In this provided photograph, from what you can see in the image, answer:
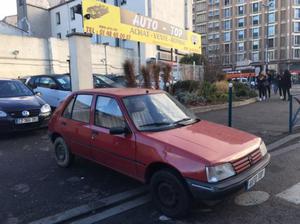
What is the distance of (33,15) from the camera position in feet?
149

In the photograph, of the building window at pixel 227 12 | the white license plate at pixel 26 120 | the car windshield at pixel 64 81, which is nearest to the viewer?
the white license plate at pixel 26 120

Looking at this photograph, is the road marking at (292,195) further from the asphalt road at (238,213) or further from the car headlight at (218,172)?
the car headlight at (218,172)

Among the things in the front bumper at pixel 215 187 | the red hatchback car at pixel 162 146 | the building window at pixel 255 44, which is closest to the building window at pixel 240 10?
the building window at pixel 255 44

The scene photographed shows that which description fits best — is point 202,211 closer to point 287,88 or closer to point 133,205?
point 133,205

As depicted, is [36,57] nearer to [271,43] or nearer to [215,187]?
[215,187]

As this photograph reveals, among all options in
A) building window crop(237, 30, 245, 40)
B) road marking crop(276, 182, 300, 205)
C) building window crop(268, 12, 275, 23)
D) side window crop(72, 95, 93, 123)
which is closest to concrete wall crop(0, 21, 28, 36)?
side window crop(72, 95, 93, 123)

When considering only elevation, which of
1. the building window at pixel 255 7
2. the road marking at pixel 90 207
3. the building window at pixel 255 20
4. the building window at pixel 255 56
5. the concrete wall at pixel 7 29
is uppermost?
the building window at pixel 255 7

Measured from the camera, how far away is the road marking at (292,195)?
13.8 ft

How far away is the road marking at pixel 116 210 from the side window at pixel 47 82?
25.9 feet

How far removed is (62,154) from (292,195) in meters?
3.95

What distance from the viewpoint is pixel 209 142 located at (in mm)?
3988

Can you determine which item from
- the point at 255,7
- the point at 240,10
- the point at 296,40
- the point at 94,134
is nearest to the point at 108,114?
the point at 94,134

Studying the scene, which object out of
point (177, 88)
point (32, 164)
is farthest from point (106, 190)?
point (177, 88)

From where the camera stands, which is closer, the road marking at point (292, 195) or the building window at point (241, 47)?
the road marking at point (292, 195)
